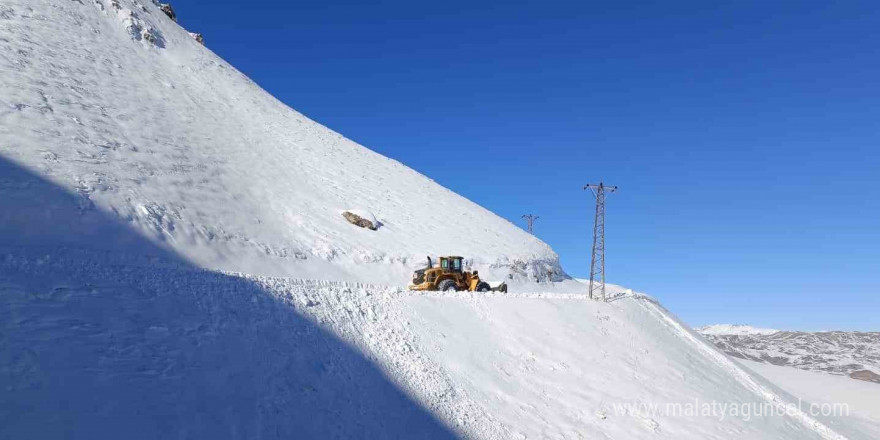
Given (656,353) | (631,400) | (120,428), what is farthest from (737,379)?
(120,428)

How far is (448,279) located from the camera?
71.9 feet

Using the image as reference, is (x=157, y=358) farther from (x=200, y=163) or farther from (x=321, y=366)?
(x=200, y=163)

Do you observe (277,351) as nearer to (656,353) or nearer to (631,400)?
(631,400)

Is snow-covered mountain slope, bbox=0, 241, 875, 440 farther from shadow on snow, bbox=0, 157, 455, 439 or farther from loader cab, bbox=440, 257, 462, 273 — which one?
loader cab, bbox=440, 257, 462, 273

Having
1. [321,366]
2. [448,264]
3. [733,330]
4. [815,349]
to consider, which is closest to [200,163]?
[448,264]

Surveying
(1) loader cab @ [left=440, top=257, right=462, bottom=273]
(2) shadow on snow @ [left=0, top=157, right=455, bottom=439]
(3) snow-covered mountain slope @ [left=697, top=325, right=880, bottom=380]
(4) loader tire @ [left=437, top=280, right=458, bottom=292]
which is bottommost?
(2) shadow on snow @ [left=0, top=157, right=455, bottom=439]

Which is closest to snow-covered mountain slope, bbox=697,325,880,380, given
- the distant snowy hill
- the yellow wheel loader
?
the distant snowy hill

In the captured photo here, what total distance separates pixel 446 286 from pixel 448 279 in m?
0.36

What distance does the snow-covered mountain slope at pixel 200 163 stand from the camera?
62.7ft

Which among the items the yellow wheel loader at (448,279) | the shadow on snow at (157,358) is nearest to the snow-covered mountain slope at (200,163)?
the shadow on snow at (157,358)

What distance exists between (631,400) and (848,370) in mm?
53329

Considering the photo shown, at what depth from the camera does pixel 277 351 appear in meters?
11.5

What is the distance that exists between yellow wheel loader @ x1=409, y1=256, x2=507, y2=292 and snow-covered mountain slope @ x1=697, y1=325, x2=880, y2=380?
3989 centimetres

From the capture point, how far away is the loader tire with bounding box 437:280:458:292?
70.7 feet
